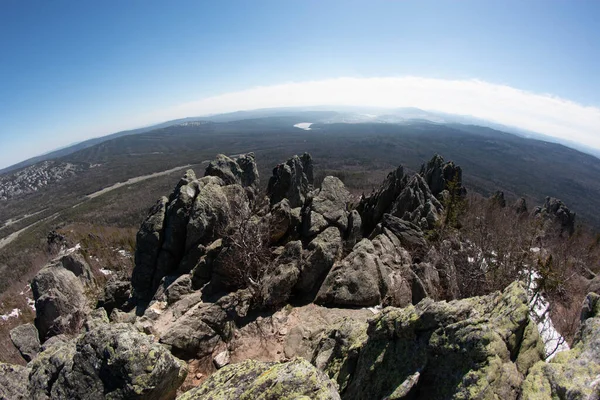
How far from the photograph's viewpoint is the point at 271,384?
6.96 meters

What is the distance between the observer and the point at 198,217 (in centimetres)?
2864

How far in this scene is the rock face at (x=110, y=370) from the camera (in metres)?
8.66

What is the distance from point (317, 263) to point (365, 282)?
3.88 metres

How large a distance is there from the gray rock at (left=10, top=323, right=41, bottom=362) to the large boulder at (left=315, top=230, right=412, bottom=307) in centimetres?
2601

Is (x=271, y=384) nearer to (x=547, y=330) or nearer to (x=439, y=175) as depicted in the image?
(x=547, y=330)

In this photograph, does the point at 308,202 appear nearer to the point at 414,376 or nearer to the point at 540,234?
the point at 414,376

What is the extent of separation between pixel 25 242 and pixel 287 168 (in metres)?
153

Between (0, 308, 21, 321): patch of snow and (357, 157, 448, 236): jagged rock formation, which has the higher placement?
(357, 157, 448, 236): jagged rock formation

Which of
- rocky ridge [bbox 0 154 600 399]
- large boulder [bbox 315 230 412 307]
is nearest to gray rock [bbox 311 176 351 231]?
rocky ridge [bbox 0 154 600 399]

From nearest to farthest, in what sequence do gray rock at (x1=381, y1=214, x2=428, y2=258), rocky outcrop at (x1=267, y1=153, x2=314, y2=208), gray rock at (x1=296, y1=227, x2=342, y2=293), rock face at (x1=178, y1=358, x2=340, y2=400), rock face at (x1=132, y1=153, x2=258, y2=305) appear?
rock face at (x1=178, y1=358, x2=340, y2=400) → gray rock at (x1=296, y1=227, x2=342, y2=293) → gray rock at (x1=381, y1=214, x2=428, y2=258) → rock face at (x1=132, y1=153, x2=258, y2=305) → rocky outcrop at (x1=267, y1=153, x2=314, y2=208)

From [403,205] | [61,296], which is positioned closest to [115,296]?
[61,296]

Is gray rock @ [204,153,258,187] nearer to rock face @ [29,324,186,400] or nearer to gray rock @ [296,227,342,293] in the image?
gray rock @ [296,227,342,293]

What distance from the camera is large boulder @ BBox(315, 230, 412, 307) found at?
65.6 ft

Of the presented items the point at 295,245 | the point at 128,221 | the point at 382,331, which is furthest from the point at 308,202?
the point at 128,221
